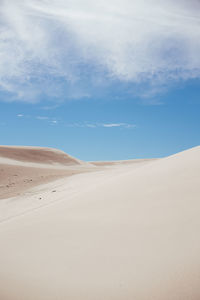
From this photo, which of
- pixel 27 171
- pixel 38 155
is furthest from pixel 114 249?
pixel 38 155

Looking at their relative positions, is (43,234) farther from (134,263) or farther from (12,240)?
(134,263)

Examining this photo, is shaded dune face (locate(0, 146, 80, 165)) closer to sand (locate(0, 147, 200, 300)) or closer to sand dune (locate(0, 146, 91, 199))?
sand dune (locate(0, 146, 91, 199))

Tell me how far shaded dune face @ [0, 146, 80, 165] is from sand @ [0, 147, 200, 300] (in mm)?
21373

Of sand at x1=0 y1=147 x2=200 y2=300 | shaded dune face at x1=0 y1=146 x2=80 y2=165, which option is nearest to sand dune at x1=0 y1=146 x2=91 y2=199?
shaded dune face at x1=0 y1=146 x2=80 y2=165

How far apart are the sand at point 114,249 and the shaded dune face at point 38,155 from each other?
21.4m

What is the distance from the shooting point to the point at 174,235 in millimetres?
2234

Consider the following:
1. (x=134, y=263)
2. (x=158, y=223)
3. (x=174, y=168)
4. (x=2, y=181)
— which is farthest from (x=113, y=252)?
(x=2, y=181)

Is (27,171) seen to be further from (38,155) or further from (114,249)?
(114,249)

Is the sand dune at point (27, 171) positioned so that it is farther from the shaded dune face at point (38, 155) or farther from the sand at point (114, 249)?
the sand at point (114, 249)

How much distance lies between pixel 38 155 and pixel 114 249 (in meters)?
25.5

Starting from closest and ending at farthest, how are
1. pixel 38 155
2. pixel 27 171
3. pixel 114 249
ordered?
1. pixel 114 249
2. pixel 27 171
3. pixel 38 155

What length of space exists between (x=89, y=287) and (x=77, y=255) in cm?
37

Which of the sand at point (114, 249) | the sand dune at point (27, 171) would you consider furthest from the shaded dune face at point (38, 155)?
the sand at point (114, 249)

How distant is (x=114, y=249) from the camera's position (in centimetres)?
226
